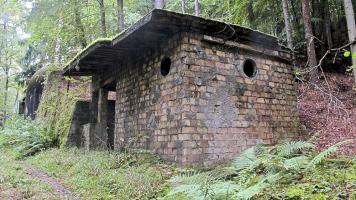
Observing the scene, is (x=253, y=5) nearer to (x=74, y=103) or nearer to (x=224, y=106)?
(x=74, y=103)

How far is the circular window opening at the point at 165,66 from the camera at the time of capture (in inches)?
298

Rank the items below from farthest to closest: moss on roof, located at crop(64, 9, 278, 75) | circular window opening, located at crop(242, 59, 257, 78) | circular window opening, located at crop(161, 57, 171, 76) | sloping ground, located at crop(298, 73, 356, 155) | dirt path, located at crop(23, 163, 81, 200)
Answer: sloping ground, located at crop(298, 73, 356, 155)
circular window opening, located at crop(242, 59, 257, 78)
circular window opening, located at crop(161, 57, 171, 76)
moss on roof, located at crop(64, 9, 278, 75)
dirt path, located at crop(23, 163, 81, 200)

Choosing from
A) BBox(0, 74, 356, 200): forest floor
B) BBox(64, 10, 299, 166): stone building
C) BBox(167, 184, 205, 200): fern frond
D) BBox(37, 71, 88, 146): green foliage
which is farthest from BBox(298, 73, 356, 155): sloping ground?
BBox(37, 71, 88, 146): green foliage

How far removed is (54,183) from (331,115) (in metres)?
8.41

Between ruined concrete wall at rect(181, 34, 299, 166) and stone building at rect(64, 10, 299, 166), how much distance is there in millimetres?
19

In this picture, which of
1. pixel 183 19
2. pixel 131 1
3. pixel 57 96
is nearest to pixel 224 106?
pixel 183 19

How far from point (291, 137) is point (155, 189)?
4219mm

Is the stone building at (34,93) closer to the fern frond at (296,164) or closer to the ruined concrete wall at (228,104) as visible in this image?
the ruined concrete wall at (228,104)

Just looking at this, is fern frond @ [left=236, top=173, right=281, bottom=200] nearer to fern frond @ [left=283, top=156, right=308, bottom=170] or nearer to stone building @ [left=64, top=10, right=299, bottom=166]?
fern frond @ [left=283, top=156, right=308, bottom=170]

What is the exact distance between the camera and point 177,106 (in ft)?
22.3

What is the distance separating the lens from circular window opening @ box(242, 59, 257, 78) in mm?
7902

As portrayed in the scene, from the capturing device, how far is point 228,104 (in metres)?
7.18

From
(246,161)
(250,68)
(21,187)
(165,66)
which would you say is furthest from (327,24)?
(21,187)

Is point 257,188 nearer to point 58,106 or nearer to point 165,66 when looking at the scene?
point 165,66
